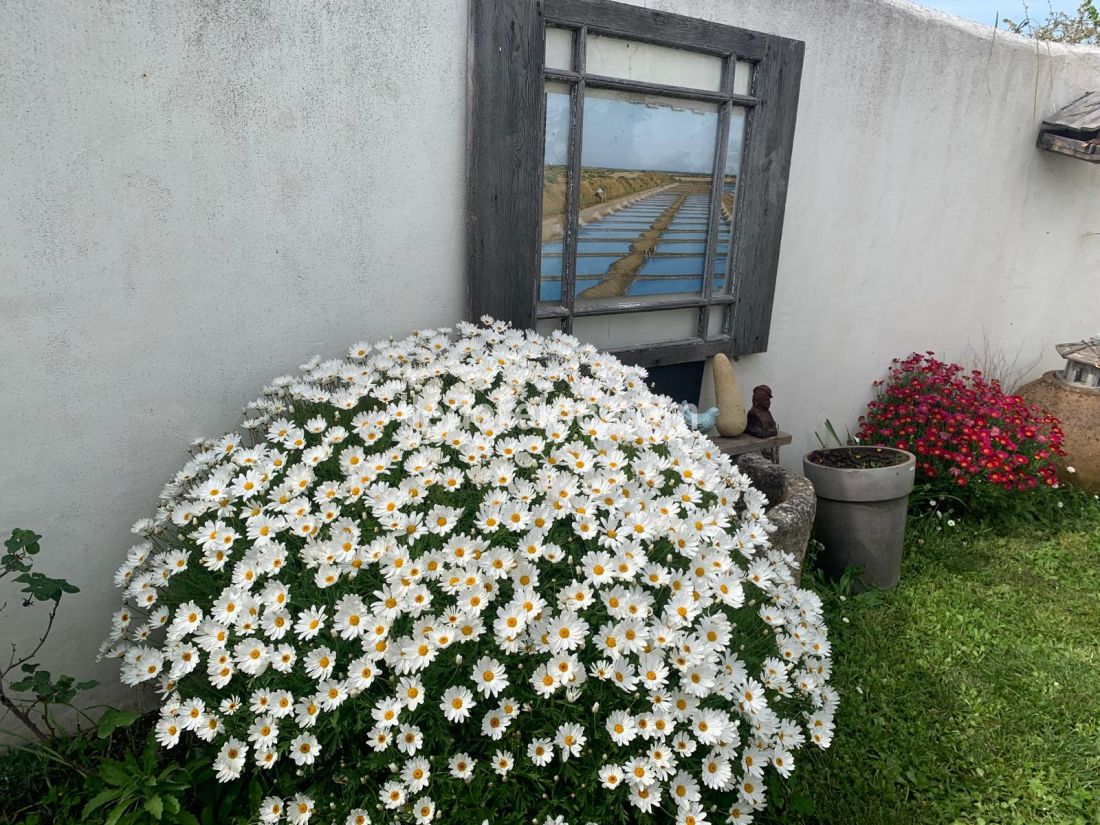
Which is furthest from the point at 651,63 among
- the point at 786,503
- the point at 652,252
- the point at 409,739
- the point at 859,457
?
the point at 409,739

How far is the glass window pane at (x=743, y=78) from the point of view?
3.55 m

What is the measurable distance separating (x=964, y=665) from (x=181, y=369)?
127 inches

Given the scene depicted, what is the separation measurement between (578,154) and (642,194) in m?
0.42

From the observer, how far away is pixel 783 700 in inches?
80.6

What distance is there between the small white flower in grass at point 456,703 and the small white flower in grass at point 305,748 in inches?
11.2

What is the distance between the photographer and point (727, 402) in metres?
3.58

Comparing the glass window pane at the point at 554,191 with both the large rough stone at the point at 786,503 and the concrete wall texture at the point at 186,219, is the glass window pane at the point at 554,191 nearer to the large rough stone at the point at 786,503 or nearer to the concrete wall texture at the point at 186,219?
the concrete wall texture at the point at 186,219

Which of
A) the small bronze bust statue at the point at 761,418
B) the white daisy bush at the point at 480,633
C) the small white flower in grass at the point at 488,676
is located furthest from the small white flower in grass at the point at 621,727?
the small bronze bust statue at the point at 761,418

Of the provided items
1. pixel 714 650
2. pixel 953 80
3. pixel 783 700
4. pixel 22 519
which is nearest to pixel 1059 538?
pixel 953 80

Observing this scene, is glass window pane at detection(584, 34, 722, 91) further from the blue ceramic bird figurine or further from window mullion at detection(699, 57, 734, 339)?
the blue ceramic bird figurine

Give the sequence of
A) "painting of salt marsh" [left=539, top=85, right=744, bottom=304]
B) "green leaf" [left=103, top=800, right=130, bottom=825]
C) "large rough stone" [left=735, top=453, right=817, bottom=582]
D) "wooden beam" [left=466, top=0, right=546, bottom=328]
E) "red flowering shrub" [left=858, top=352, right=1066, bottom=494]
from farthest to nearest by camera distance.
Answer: "red flowering shrub" [left=858, top=352, right=1066, bottom=494], "painting of salt marsh" [left=539, top=85, right=744, bottom=304], "large rough stone" [left=735, top=453, right=817, bottom=582], "wooden beam" [left=466, top=0, right=546, bottom=328], "green leaf" [left=103, top=800, right=130, bottom=825]

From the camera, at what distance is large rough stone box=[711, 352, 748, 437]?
11.7 feet

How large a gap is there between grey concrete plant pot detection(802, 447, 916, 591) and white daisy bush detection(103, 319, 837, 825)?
1539 millimetres

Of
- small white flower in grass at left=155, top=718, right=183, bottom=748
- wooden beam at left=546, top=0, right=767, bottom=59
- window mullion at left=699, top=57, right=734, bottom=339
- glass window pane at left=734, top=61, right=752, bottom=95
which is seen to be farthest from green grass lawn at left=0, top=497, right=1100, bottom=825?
wooden beam at left=546, top=0, right=767, bottom=59
